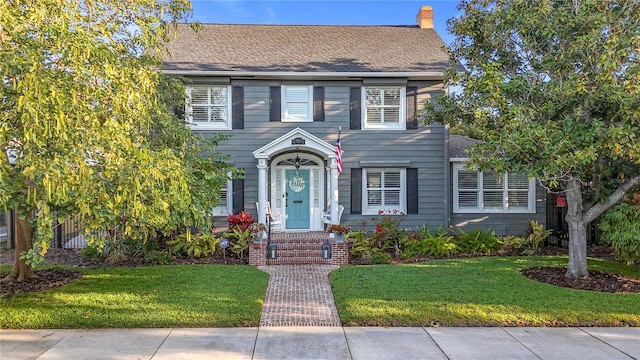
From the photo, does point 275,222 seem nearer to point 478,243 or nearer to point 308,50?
point 308,50

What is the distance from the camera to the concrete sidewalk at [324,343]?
481 centimetres

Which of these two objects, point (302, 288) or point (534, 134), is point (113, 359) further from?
point (534, 134)

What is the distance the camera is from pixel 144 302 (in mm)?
6543

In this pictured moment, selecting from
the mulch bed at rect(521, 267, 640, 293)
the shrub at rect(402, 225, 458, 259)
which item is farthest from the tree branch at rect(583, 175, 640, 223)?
the shrub at rect(402, 225, 458, 259)

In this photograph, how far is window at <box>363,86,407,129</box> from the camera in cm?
1232

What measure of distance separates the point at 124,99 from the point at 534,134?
6.43 m

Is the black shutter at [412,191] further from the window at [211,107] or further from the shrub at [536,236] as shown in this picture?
the window at [211,107]

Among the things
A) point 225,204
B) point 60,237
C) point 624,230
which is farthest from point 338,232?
point 60,237

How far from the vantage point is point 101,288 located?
24.3 ft

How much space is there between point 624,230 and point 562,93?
11.3ft

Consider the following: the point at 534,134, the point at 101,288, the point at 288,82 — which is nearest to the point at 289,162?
the point at 288,82

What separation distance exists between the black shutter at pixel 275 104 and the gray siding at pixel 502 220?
5838 millimetres

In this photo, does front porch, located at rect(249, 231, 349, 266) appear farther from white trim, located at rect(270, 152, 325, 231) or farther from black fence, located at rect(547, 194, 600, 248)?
black fence, located at rect(547, 194, 600, 248)

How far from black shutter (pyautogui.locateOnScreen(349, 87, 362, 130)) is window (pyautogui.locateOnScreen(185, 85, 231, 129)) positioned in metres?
3.75
